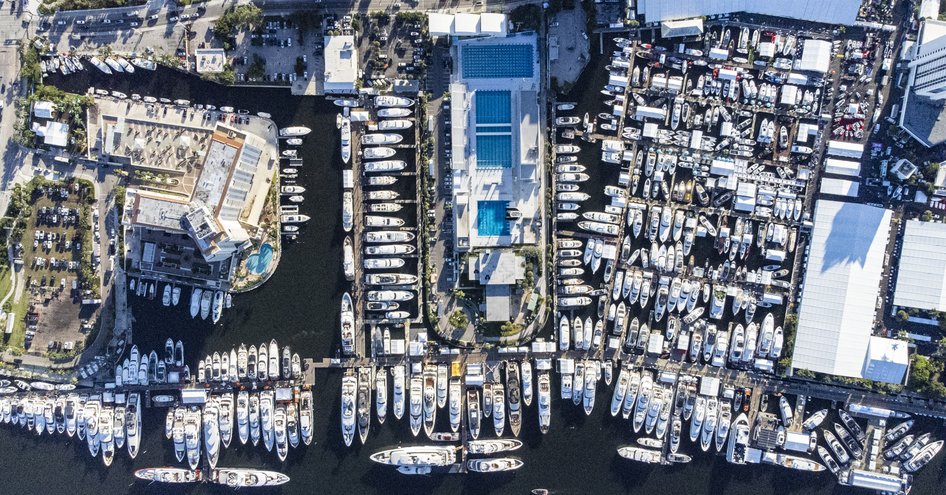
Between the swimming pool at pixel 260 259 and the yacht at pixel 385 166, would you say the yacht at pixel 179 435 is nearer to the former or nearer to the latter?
the swimming pool at pixel 260 259

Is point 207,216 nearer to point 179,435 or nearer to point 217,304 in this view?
point 217,304

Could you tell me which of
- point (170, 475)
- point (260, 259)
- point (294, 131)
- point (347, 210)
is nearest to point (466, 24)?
point (294, 131)

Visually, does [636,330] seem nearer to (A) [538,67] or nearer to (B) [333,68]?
(A) [538,67]

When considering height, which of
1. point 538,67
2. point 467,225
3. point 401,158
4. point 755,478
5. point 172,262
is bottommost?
point 755,478

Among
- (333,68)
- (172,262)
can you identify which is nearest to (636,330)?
(333,68)

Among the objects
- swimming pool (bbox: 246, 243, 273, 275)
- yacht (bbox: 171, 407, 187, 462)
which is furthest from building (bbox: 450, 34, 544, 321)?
yacht (bbox: 171, 407, 187, 462)

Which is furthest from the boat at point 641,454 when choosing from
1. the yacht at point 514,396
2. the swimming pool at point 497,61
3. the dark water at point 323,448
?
the swimming pool at point 497,61

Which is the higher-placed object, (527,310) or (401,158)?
(401,158)
